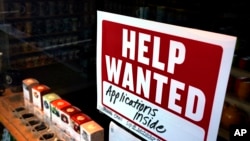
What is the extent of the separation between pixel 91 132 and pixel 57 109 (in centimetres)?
24

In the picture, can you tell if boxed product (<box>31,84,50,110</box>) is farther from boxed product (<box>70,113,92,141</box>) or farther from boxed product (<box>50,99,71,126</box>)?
boxed product (<box>70,113,92,141</box>)

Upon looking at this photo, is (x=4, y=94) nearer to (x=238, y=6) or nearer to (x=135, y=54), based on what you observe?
(x=135, y=54)

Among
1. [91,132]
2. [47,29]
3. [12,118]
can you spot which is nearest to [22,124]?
[12,118]

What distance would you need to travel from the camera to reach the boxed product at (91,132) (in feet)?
3.22

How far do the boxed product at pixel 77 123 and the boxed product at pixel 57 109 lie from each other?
91 millimetres

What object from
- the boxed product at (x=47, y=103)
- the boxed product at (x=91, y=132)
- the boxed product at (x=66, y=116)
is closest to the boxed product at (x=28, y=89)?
the boxed product at (x=47, y=103)

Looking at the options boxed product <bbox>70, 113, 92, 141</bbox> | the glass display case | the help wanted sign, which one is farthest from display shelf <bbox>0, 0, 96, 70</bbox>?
boxed product <bbox>70, 113, 92, 141</bbox>

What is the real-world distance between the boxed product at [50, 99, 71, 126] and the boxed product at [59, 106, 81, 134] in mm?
21

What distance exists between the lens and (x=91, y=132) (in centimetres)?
98

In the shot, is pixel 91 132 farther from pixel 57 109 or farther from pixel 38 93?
pixel 38 93

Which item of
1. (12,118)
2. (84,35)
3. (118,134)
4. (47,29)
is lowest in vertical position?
(12,118)

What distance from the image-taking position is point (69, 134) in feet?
3.65

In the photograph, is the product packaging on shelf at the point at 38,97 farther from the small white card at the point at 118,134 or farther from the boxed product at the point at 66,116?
the small white card at the point at 118,134

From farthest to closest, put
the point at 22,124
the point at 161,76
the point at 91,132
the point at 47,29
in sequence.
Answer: the point at 47,29 → the point at 22,124 → the point at 91,132 → the point at 161,76
